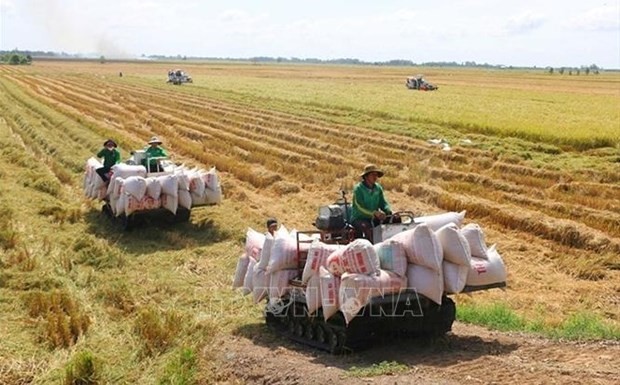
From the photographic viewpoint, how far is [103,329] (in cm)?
918

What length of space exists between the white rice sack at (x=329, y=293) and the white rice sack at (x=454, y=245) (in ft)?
3.76

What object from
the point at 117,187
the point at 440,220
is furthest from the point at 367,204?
the point at 117,187

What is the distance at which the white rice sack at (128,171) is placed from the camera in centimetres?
1458

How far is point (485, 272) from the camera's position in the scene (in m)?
8.24

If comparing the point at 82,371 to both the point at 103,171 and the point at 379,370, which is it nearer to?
the point at 379,370

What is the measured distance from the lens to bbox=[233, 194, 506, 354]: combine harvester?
7.77 m

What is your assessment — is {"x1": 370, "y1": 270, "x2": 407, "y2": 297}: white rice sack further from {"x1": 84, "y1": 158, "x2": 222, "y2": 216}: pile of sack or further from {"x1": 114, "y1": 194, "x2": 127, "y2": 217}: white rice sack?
{"x1": 114, "y1": 194, "x2": 127, "y2": 217}: white rice sack

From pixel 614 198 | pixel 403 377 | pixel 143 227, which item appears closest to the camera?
pixel 403 377

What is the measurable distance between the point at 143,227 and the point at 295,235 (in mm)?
6332

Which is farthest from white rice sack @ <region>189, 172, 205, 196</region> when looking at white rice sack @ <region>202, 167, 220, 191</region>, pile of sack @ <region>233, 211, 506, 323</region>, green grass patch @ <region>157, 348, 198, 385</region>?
green grass patch @ <region>157, 348, 198, 385</region>

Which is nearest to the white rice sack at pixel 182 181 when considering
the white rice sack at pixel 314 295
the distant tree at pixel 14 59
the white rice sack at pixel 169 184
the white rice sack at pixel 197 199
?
the white rice sack at pixel 169 184

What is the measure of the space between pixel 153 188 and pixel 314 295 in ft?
22.3

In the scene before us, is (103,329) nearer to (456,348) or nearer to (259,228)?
(456,348)

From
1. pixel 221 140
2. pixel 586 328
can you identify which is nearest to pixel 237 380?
pixel 586 328
